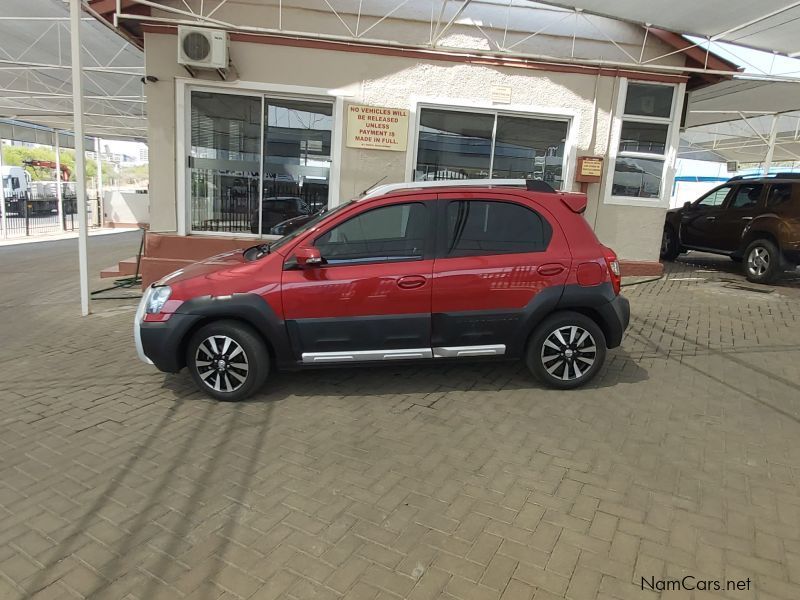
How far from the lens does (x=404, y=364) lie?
4.50 meters

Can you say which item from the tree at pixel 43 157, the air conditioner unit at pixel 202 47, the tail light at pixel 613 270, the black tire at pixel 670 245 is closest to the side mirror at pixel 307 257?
the tail light at pixel 613 270

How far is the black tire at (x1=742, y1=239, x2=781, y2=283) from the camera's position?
Result: 9.52 meters

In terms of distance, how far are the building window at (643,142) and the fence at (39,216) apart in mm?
17281

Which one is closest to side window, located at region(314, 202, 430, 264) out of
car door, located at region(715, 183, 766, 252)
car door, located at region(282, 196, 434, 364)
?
car door, located at region(282, 196, 434, 364)

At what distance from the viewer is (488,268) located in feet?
14.5

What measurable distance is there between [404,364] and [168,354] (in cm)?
194

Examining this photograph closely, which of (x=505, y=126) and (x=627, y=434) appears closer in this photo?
(x=627, y=434)

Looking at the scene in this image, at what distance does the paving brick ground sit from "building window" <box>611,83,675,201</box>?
4.56 meters

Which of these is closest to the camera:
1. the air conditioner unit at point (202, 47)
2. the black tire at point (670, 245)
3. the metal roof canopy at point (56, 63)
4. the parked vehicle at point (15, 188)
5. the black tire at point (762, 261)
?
the air conditioner unit at point (202, 47)

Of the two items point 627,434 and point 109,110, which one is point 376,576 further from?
point 109,110

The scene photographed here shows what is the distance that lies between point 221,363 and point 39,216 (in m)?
28.4

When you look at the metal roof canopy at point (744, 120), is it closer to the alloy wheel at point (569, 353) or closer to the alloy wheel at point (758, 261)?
the alloy wheel at point (758, 261)

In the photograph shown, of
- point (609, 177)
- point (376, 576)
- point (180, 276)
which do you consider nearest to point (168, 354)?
point (180, 276)

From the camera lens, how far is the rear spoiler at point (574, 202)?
4.66 m
